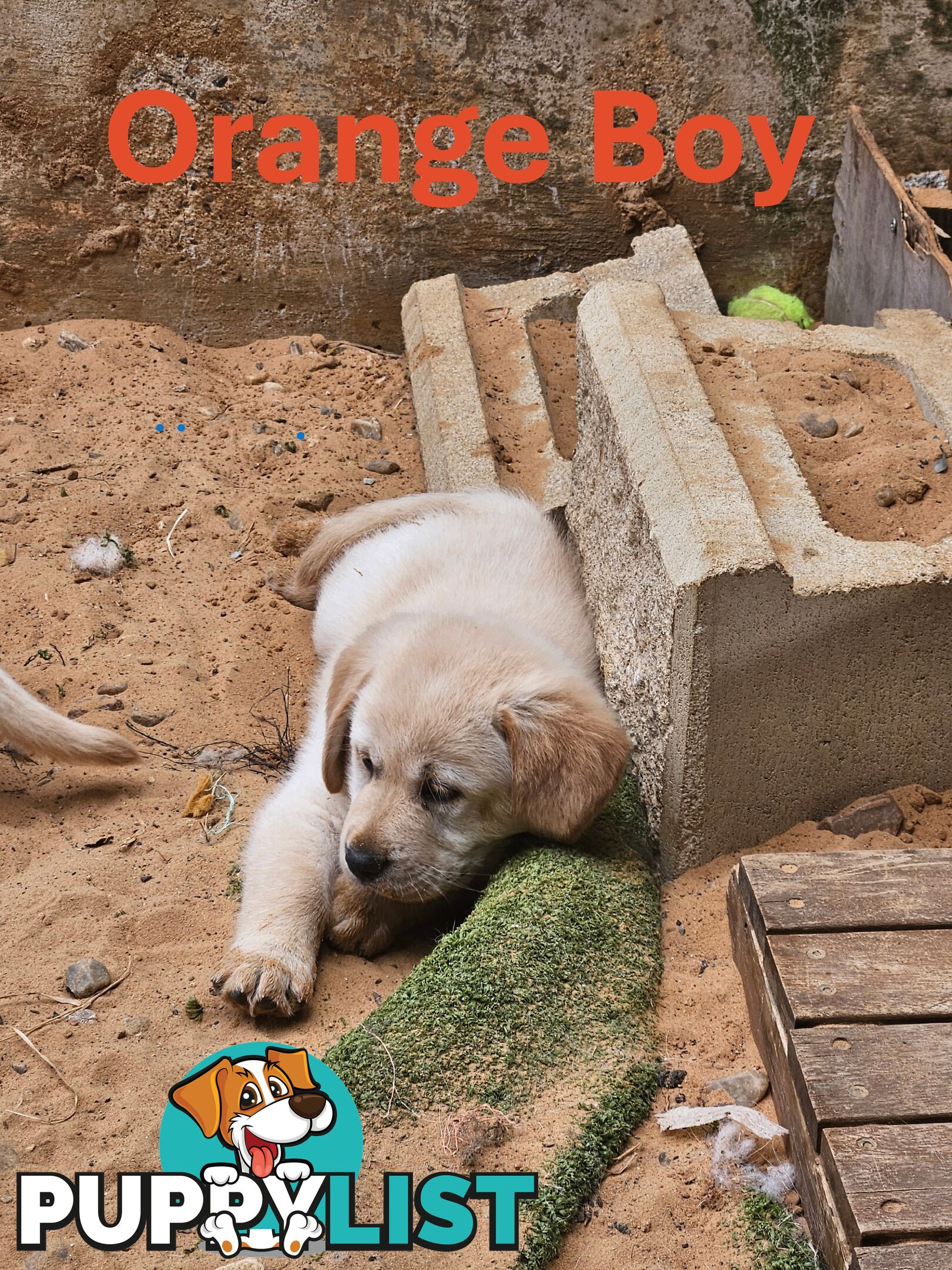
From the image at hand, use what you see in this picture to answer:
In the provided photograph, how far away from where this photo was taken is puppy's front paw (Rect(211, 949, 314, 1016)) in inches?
122

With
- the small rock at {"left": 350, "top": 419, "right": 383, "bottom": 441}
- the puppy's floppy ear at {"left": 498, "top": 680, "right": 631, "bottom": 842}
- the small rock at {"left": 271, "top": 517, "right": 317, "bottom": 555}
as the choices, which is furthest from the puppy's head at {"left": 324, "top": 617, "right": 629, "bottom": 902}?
the small rock at {"left": 350, "top": 419, "right": 383, "bottom": 441}

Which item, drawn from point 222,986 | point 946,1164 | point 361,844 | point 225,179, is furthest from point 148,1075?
point 225,179

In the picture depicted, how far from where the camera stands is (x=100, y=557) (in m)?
4.93

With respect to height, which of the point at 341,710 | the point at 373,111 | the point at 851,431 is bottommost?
the point at 341,710

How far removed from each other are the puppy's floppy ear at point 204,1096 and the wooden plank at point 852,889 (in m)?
1.29

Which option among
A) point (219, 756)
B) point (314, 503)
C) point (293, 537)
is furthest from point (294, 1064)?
point (314, 503)

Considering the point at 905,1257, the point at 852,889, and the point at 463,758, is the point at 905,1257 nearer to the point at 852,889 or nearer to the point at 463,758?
the point at 852,889

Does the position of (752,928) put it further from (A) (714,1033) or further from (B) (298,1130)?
(B) (298,1130)

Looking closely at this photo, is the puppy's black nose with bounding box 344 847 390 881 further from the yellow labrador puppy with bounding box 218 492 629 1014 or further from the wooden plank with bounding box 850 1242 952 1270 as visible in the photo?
the wooden plank with bounding box 850 1242 952 1270

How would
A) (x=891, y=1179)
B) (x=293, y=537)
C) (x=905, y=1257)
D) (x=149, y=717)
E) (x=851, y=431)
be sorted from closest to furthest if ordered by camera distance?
(x=905, y=1257) < (x=891, y=1179) < (x=851, y=431) < (x=149, y=717) < (x=293, y=537)

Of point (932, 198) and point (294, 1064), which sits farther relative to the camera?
point (932, 198)

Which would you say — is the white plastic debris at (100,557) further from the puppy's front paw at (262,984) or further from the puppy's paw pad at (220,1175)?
the puppy's paw pad at (220,1175)

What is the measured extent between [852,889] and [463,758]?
1000 mm

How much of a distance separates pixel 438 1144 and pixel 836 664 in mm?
1539
